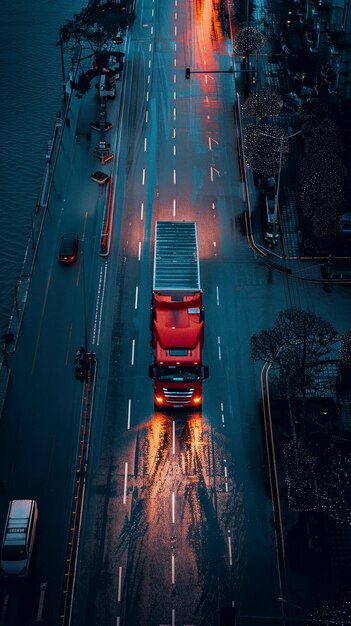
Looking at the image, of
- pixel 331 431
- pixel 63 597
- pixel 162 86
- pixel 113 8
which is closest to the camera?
pixel 63 597

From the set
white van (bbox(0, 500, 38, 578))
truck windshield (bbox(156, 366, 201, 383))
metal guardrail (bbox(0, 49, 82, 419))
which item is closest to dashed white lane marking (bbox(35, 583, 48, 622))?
white van (bbox(0, 500, 38, 578))

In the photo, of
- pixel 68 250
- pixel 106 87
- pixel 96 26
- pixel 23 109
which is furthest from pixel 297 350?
pixel 96 26

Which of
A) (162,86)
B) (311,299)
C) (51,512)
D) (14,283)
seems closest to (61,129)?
(162,86)

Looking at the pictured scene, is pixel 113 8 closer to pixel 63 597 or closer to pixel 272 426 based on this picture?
pixel 272 426

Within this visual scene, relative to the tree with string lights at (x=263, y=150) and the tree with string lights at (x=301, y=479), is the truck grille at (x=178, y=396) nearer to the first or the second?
the tree with string lights at (x=301, y=479)

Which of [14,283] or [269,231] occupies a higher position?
[269,231]

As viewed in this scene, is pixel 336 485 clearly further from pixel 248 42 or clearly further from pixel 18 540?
pixel 248 42

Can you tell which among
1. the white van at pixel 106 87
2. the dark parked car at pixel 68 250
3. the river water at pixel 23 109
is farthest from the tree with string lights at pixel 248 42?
the dark parked car at pixel 68 250
